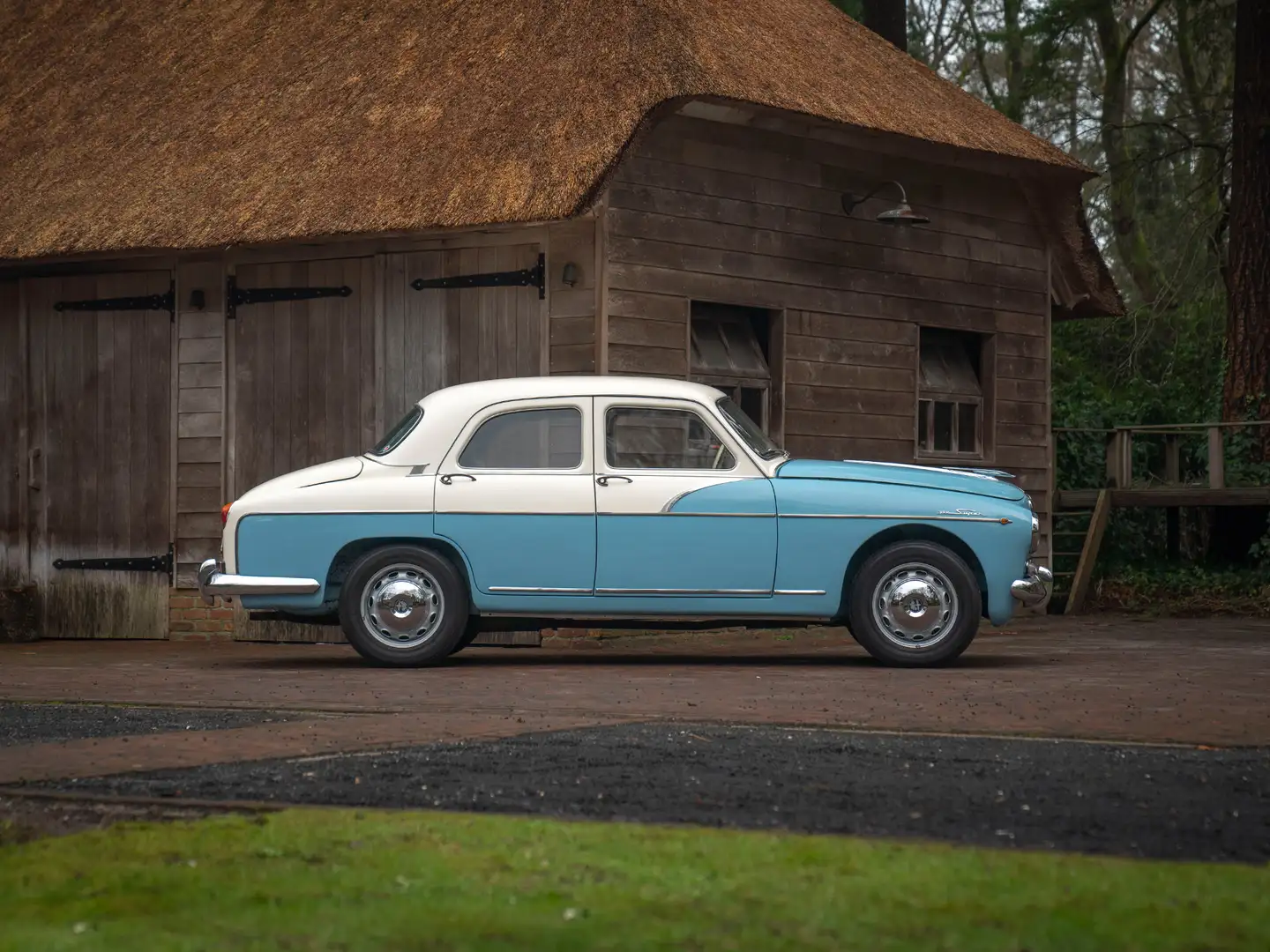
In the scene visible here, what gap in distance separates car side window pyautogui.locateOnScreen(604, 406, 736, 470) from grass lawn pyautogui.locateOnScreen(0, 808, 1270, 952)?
19.1 feet

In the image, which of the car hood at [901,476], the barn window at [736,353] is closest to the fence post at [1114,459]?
the barn window at [736,353]

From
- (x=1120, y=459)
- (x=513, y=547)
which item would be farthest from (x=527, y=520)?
(x=1120, y=459)

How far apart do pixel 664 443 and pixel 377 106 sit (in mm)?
4549

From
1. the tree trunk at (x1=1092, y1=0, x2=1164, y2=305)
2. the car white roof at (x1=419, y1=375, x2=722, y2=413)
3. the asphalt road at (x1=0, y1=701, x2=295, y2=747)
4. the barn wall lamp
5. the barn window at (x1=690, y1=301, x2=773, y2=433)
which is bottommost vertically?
the asphalt road at (x1=0, y1=701, x2=295, y2=747)

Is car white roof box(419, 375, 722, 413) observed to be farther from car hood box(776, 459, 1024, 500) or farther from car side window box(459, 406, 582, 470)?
car hood box(776, 459, 1024, 500)

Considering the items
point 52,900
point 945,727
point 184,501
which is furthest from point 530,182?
point 52,900

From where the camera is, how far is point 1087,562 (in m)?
17.4

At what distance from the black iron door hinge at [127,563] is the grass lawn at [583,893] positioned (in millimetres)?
9697

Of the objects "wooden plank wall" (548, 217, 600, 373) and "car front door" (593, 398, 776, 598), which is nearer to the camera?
"car front door" (593, 398, 776, 598)

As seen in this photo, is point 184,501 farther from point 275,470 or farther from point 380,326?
point 380,326

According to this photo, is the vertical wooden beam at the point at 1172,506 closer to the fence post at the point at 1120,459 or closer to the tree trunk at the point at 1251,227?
the fence post at the point at 1120,459

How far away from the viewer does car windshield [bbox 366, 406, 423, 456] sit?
1102 cm

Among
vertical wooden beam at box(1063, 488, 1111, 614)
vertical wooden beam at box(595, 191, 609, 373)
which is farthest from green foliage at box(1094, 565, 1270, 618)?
vertical wooden beam at box(595, 191, 609, 373)

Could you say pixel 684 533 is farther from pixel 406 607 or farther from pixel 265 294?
pixel 265 294
